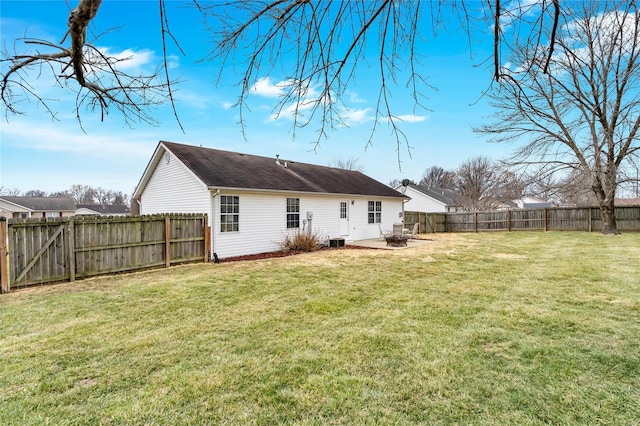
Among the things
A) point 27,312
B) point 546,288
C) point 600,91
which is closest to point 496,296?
point 546,288

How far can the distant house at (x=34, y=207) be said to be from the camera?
129 ft

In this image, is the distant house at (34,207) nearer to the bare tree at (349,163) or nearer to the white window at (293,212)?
the bare tree at (349,163)

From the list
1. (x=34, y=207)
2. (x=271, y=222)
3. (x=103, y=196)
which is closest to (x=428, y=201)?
(x=271, y=222)

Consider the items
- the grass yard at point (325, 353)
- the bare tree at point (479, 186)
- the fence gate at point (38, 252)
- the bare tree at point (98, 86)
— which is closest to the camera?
the grass yard at point (325, 353)

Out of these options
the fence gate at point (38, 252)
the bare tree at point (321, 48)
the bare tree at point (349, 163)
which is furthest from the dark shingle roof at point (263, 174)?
the bare tree at point (349, 163)

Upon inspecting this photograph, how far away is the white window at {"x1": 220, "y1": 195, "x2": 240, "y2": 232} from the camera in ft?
37.4

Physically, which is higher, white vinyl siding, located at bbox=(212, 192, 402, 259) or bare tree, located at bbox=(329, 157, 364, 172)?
bare tree, located at bbox=(329, 157, 364, 172)

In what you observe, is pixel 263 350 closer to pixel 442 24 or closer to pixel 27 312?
pixel 442 24

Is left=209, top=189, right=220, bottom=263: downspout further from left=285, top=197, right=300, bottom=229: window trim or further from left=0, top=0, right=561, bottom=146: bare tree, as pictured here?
left=0, top=0, right=561, bottom=146: bare tree

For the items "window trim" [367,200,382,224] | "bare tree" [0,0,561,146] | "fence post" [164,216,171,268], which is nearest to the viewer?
"bare tree" [0,0,561,146]

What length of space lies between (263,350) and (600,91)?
19889 millimetres

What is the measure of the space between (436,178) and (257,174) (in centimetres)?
4608

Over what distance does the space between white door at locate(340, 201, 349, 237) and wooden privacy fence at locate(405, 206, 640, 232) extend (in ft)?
23.4

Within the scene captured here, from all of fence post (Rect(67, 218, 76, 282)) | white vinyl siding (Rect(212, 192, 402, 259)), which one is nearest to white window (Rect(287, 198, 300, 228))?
white vinyl siding (Rect(212, 192, 402, 259))
